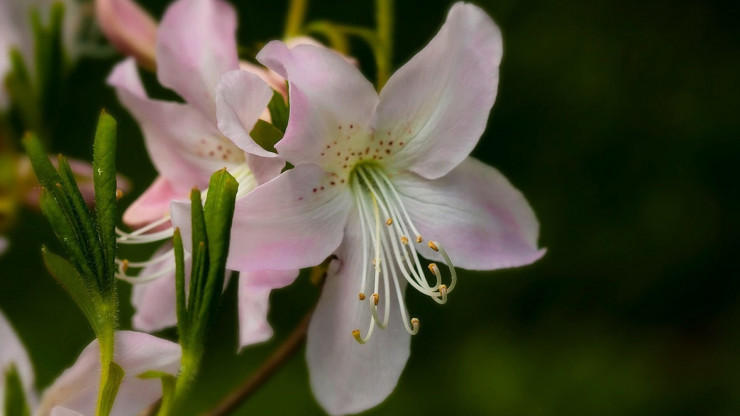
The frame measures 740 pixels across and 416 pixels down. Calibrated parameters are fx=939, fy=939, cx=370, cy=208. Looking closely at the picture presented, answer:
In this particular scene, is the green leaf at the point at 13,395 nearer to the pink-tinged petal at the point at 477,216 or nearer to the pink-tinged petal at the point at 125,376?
the pink-tinged petal at the point at 125,376

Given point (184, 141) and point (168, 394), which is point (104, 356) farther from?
point (184, 141)

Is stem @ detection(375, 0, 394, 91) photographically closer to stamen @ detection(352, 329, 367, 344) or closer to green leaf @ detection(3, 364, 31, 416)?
stamen @ detection(352, 329, 367, 344)

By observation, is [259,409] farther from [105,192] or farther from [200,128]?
[105,192]

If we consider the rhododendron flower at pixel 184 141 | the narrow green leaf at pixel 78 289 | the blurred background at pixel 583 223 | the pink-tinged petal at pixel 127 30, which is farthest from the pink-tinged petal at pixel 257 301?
the blurred background at pixel 583 223

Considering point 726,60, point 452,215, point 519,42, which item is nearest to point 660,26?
point 726,60

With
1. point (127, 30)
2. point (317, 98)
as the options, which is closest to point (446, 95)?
point (317, 98)

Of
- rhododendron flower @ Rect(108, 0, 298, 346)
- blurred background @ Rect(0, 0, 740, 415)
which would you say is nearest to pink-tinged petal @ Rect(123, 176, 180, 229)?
rhododendron flower @ Rect(108, 0, 298, 346)

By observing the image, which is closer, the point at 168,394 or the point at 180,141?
the point at 168,394
